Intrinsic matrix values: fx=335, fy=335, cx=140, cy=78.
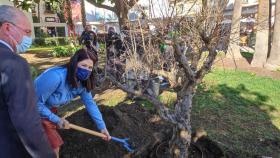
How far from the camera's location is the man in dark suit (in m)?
1.87

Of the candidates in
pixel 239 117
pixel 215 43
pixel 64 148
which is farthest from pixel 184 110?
pixel 239 117

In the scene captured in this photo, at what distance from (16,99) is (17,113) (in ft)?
0.27

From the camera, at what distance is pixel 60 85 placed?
314 centimetres

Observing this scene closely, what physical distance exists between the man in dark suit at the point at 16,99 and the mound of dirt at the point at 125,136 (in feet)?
6.75

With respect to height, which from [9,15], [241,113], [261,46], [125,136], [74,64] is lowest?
[241,113]

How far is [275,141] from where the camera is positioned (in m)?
4.97

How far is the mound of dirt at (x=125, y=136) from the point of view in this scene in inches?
161

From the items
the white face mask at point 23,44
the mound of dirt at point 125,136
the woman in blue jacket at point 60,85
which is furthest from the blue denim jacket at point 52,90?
the mound of dirt at point 125,136

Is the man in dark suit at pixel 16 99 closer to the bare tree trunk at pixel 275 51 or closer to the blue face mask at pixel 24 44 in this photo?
the blue face mask at pixel 24 44

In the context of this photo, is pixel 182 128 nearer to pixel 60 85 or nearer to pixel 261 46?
pixel 60 85

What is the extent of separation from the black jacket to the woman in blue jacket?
1016 mm

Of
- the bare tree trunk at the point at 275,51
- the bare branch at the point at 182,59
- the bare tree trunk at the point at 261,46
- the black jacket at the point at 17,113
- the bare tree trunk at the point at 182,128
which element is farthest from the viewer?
the bare tree trunk at the point at 261,46

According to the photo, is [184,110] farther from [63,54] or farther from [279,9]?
[63,54]

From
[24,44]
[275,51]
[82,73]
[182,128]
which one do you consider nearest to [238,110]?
[182,128]
